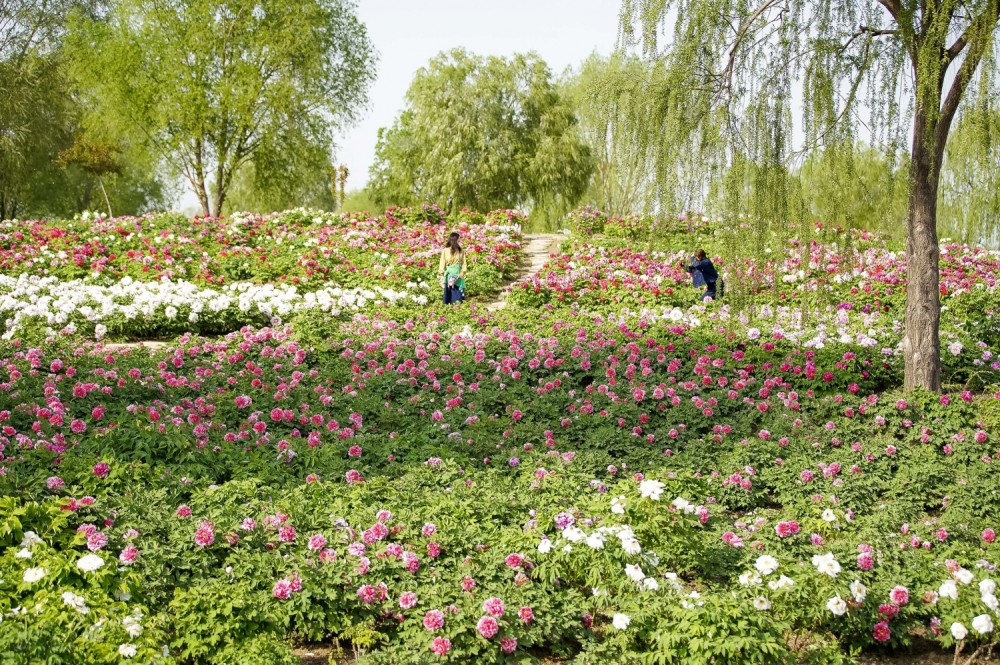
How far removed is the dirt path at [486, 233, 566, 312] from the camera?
13523 mm

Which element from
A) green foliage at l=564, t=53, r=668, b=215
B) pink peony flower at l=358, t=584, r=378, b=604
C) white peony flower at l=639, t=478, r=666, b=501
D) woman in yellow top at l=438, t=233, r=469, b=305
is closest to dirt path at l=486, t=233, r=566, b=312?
woman in yellow top at l=438, t=233, r=469, b=305

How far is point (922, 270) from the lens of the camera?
269 inches

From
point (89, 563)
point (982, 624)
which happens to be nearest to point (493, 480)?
point (89, 563)

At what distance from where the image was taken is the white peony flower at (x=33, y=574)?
3.33m

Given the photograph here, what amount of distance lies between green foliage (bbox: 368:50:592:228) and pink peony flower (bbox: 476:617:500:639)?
86.3 feet

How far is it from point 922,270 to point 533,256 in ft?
37.1

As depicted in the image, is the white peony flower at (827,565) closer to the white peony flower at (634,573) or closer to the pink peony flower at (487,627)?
the white peony flower at (634,573)

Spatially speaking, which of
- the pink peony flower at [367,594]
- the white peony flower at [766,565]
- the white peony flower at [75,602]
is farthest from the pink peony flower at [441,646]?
the white peony flower at [766,565]

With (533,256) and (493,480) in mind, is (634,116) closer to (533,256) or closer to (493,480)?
(493,480)

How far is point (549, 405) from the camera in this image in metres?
7.02

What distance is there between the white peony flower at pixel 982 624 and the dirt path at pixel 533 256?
373 inches

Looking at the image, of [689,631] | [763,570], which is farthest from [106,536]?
[763,570]

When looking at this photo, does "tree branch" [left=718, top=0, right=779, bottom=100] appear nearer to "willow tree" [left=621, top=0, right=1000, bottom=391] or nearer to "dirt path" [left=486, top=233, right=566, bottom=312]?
"willow tree" [left=621, top=0, right=1000, bottom=391]

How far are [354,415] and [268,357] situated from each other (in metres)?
2.31
